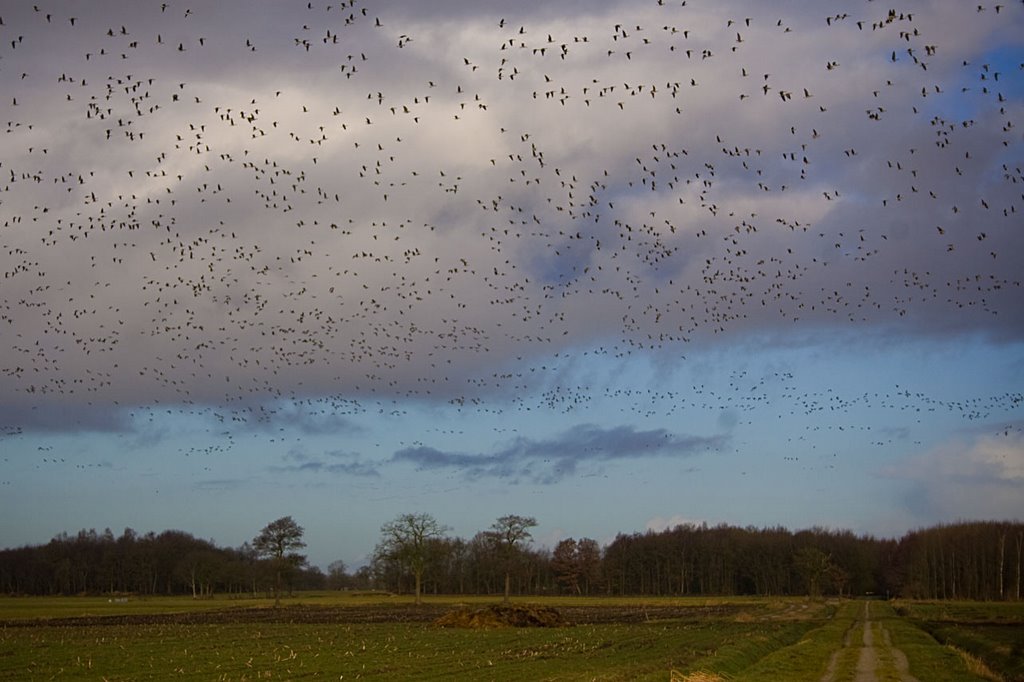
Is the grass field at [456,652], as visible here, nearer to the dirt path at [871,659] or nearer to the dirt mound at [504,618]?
the dirt path at [871,659]

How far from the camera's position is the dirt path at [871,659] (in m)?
34.1

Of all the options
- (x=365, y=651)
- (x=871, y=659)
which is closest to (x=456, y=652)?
(x=365, y=651)

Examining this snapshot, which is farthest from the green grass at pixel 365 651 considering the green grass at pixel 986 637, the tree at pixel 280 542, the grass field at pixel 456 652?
the tree at pixel 280 542

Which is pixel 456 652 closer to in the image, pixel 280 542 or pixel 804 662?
pixel 804 662

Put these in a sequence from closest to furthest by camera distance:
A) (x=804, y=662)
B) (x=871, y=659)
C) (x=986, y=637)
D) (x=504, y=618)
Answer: (x=804, y=662) < (x=871, y=659) < (x=986, y=637) < (x=504, y=618)

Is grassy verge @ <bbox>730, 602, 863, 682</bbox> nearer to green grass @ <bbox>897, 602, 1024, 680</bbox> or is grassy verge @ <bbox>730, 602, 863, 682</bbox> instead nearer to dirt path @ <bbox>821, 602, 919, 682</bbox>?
dirt path @ <bbox>821, 602, 919, 682</bbox>

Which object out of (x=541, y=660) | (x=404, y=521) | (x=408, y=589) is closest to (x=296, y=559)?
(x=404, y=521)

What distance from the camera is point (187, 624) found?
79062 millimetres

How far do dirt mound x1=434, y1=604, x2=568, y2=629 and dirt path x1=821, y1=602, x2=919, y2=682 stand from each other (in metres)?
23.9

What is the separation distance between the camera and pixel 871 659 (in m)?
42.1

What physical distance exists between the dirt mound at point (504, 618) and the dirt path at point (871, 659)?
23920 mm

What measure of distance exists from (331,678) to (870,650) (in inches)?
1152

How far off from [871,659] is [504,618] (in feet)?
126

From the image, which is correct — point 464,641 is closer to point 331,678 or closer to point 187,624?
point 331,678
